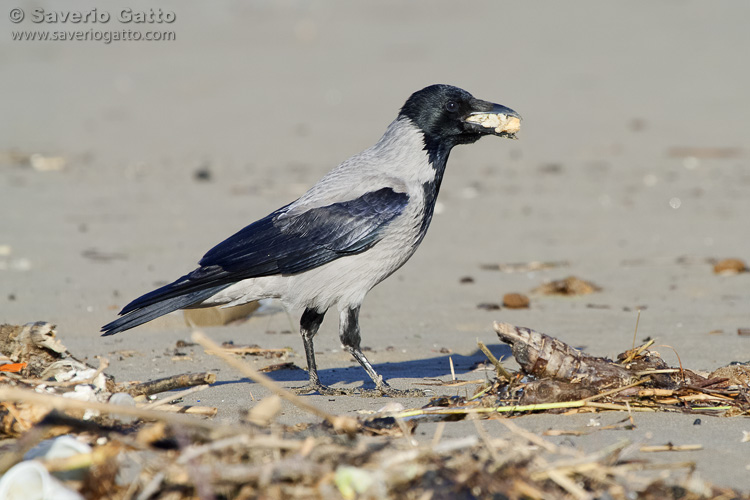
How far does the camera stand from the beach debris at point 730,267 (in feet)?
27.2

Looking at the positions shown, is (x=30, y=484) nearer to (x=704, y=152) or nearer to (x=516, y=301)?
(x=516, y=301)

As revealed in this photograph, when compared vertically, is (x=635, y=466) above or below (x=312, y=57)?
below

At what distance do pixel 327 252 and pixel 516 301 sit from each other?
234cm

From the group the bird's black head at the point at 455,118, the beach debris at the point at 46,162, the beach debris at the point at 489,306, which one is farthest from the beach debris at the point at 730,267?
the beach debris at the point at 46,162

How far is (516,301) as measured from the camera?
293 inches

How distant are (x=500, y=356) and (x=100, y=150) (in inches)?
423

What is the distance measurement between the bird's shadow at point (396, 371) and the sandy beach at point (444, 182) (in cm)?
3

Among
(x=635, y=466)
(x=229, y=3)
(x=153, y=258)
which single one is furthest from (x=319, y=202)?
(x=229, y=3)

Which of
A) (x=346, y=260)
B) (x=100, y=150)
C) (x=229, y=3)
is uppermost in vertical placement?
(x=229, y=3)

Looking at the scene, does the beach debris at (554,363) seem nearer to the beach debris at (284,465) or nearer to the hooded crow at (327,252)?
the beach debris at (284,465)

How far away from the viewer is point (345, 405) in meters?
4.80

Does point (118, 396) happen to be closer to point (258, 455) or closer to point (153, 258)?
point (258, 455)

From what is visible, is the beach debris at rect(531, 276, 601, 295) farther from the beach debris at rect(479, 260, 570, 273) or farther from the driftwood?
the driftwood
